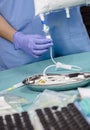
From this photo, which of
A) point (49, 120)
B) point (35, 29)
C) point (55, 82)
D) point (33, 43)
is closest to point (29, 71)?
point (33, 43)

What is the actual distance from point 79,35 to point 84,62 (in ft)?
0.86

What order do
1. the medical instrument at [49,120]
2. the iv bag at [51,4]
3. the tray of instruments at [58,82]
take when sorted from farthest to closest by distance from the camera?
the iv bag at [51,4]
the tray of instruments at [58,82]
the medical instrument at [49,120]

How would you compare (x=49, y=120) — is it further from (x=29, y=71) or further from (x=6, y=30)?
(x=6, y=30)

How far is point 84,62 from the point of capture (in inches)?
58.4

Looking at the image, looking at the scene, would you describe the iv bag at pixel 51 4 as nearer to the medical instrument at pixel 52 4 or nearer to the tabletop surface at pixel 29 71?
the medical instrument at pixel 52 4

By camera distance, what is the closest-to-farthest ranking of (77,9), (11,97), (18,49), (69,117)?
1. (69,117)
2. (11,97)
3. (18,49)
4. (77,9)

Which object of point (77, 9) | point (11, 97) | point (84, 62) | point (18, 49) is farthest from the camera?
point (77, 9)

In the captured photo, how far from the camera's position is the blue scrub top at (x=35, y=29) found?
5.11 feet

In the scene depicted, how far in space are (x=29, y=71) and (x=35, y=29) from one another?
25 cm

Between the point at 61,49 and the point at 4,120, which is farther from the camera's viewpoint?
the point at 61,49

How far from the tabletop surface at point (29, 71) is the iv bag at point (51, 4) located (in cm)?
28

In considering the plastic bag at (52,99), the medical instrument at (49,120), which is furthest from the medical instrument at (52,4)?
the medical instrument at (49,120)

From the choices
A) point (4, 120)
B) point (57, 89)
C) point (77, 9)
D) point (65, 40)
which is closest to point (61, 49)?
point (65, 40)

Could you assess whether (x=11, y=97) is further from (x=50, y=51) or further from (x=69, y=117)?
(x=50, y=51)
